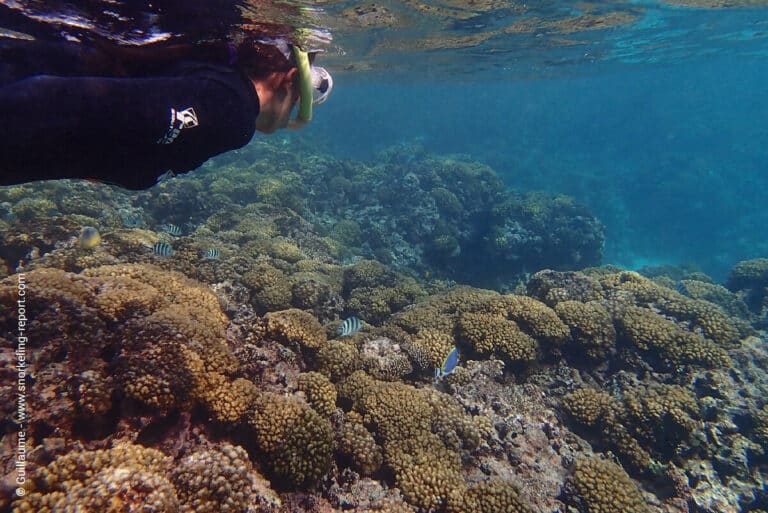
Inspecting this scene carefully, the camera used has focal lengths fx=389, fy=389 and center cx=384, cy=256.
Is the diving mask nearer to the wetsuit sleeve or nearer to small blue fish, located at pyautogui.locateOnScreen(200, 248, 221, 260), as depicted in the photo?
the wetsuit sleeve

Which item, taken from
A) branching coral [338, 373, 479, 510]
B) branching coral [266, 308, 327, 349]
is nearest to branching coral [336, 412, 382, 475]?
branching coral [338, 373, 479, 510]

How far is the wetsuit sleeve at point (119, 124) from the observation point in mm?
1597

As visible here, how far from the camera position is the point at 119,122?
183 cm

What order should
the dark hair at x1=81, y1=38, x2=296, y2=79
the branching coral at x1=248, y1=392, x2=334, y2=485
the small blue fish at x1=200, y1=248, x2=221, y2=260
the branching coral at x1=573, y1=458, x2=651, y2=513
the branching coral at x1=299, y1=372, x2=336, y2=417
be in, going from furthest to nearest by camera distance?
the small blue fish at x1=200, y1=248, x2=221, y2=260 → the branching coral at x1=299, y1=372, x2=336, y2=417 → the branching coral at x1=573, y1=458, x2=651, y2=513 → the branching coral at x1=248, y1=392, x2=334, y2=485 → the dark hair at x1=81, y1=38, x2=296, y2=79

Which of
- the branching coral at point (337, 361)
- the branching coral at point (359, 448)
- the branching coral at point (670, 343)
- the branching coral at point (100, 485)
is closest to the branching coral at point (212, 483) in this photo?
the branching coral at point (100, 485)

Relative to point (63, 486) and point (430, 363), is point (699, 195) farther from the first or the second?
point (63, 486)

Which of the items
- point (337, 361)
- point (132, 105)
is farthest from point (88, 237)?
point (132, 105)

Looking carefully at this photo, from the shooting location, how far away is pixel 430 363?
21.6 ft

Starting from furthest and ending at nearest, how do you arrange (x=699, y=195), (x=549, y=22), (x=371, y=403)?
(x=699, y=195) → (x=549, y=22) → (x=371, y=403)

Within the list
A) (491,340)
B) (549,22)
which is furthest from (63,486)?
(549,22)

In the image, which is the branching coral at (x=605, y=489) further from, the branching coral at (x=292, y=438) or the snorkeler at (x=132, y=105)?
the snorkeler at (x=132, y=105)

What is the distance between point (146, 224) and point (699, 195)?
43090 millimetres

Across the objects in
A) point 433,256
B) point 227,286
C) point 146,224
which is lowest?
point 433,256

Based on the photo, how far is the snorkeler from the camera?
1627mm
